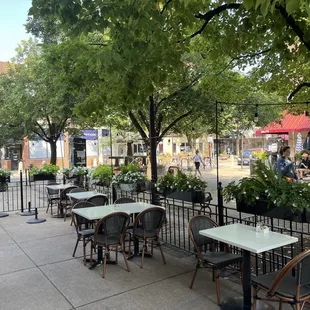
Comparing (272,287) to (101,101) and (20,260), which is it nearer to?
(20,260)

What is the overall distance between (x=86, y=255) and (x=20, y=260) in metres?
1.06

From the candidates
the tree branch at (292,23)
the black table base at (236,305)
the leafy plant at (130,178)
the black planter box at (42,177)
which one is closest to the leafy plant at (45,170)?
the black planter box at (42,177)

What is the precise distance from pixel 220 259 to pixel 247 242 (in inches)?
24.0

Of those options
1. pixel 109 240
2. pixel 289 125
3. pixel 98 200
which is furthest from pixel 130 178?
pixel 289 125

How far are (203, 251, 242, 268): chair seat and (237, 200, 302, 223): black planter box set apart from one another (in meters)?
0.70

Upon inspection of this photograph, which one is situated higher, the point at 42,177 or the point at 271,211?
the point at 271,211

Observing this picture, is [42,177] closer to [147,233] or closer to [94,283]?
[147,233]

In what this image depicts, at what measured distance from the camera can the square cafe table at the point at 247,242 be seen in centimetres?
327

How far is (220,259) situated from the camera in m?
3.85

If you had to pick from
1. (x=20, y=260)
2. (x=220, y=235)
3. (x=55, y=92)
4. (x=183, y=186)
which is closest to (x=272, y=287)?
(x=220, y=235)

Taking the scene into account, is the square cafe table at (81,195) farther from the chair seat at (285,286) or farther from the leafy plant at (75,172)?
the chair seat at (285,286)

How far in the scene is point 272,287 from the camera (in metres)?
2.92

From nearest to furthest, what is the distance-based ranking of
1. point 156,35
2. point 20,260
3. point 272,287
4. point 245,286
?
point 272,287 < point 245,286 < point 156,35 < point 20,260

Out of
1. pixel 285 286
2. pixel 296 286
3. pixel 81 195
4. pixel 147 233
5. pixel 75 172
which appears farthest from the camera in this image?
pixel 75 172
